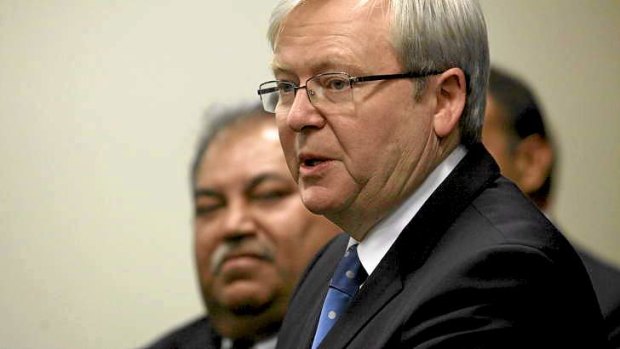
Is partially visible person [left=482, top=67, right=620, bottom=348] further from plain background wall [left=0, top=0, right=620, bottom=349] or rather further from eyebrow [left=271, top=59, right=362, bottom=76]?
eyebrow [left=271, top=59, right=362, bottom=76]

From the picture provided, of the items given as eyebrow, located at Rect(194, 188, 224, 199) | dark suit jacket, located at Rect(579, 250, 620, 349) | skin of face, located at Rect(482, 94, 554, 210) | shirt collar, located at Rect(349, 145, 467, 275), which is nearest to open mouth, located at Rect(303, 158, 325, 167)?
shirt collar, located at Rect(349, 145, 467, 275)

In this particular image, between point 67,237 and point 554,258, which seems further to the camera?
point 67,237

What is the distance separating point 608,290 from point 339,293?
43.4 inches

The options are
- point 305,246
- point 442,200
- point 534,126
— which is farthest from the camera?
point 534,126

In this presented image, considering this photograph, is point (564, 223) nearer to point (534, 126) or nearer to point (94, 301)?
point (534, 126)

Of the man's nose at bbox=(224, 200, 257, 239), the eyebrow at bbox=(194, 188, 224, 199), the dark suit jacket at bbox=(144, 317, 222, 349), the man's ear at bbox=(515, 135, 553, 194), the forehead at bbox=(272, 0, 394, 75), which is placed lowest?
the dark suit jacket at bbox=(144, 317, 222, 349)

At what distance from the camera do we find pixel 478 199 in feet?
4.56

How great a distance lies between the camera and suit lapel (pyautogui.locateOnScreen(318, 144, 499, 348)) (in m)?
1.35

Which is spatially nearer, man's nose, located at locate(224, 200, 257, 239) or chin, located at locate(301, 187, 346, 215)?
chin, located at locate(301, 187, 346, 215)

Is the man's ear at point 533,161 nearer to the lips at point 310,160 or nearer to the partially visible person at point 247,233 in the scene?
the partially visible person at point 247,233

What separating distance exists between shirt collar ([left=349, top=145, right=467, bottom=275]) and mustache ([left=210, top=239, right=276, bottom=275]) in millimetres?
926

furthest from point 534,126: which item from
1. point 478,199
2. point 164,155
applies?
point 478,199

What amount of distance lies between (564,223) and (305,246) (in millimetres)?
838

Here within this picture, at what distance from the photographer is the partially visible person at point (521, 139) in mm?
2705
